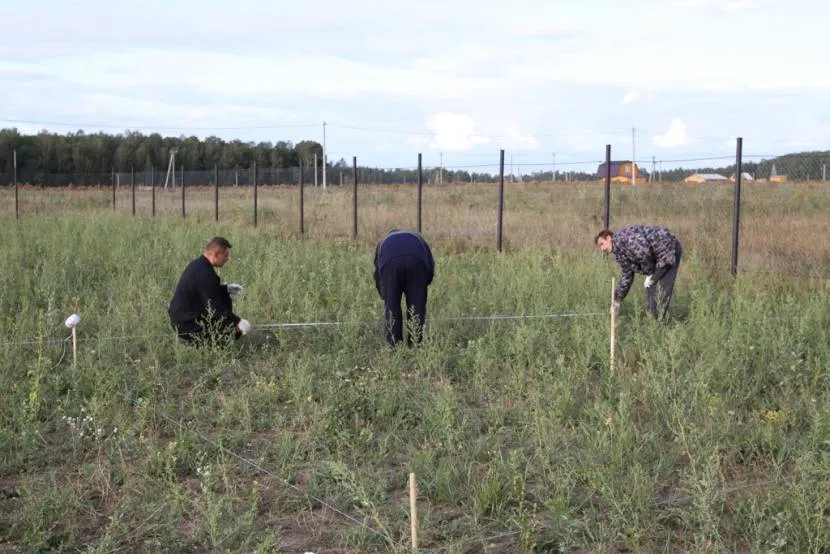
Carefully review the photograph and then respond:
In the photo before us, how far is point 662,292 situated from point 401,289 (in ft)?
8.32

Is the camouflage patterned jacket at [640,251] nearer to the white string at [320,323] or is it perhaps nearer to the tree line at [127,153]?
the white string at [320,323]

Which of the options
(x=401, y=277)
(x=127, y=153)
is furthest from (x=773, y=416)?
(x=127, y=153)

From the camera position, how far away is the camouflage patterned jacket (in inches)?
328

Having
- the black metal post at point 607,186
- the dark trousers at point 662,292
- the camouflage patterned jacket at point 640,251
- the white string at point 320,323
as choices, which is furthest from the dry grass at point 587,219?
the white string at point 320,323

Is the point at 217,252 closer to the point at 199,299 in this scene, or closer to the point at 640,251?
the point at 199,299

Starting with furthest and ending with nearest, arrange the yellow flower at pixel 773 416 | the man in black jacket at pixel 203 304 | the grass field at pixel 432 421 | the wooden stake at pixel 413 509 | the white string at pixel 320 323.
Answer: the white string at pixel 320 323 < the man in black jacket at pixel 203 304 < the yellow flower at pixel 773 416 < the grass field at pixel 432 421 < the wooden stake at pixel 413 509

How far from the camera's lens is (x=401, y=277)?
7.64 m

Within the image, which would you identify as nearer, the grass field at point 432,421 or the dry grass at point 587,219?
the grass field at point 432,421

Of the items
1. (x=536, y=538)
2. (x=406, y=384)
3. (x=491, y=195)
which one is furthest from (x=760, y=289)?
(x=491, y=195)

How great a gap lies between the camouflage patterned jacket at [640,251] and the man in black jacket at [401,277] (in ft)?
6.12

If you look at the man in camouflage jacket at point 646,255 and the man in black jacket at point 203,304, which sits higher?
the man in camouflage jacket at point 646,255

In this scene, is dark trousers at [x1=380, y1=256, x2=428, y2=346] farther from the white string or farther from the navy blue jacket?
the white string

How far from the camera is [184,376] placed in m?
7.11

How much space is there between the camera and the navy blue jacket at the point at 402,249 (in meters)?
7.64
